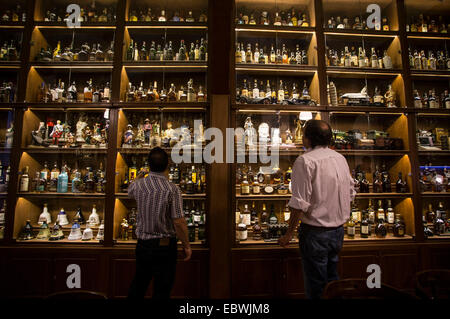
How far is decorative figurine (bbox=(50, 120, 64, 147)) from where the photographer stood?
2910mm

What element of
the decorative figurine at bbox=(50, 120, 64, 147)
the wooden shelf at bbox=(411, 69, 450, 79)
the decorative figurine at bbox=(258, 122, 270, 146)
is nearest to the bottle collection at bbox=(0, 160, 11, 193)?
the decorative figurine at bbox=(50, 120, 64, 147)

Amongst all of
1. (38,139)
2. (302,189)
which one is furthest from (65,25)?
(302,189)

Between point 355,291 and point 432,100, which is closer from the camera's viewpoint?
point 355,291

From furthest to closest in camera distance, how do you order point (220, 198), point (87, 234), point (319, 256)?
point (87, 234), point (220, 198), point (319, 256)

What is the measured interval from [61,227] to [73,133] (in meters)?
1.11

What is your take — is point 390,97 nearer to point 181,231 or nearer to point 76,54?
point 181,231

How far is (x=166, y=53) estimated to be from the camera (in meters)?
3.04

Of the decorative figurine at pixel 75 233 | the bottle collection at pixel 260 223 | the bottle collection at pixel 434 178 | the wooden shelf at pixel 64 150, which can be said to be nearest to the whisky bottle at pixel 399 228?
the bottle collection at pixel 434 178

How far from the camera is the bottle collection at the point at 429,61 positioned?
3132 mm

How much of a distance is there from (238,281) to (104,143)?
2.13 metres

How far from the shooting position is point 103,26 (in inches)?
116

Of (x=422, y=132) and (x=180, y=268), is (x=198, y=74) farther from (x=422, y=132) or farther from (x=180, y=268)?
(x=422, y=132)

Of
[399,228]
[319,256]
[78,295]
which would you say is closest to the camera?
[78,295]
